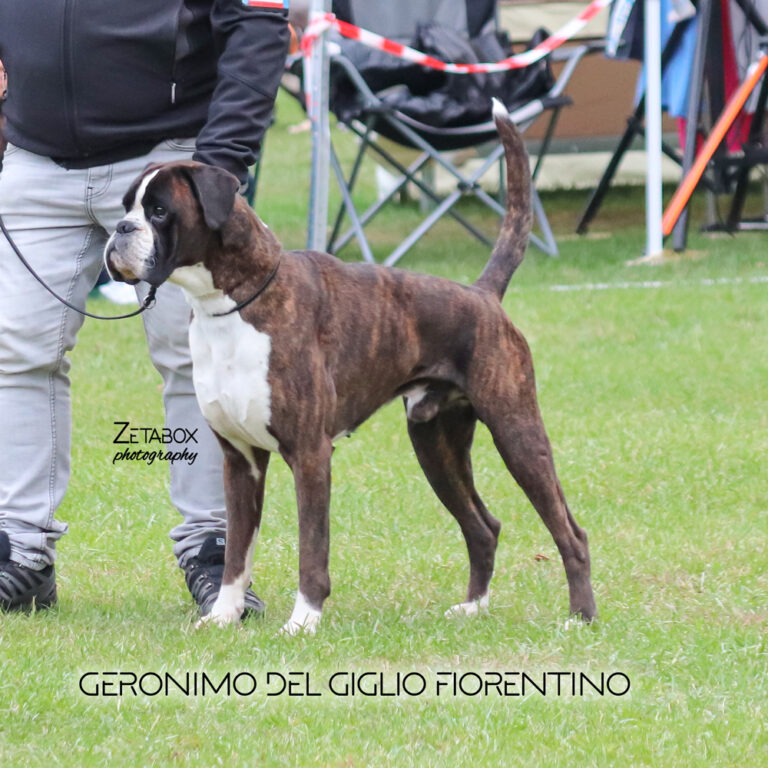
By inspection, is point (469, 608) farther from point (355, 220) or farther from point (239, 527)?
point (355, 220)

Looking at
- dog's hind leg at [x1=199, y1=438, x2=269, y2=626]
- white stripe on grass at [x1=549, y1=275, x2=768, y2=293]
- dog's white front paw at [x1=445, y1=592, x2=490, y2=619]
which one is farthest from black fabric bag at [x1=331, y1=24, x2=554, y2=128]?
dog's hind leg at [x1=199, y1=438, x2=269, y2=626]

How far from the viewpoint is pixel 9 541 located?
13.7 ft

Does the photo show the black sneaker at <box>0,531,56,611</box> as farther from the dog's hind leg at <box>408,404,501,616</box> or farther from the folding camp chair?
the folding camp chair

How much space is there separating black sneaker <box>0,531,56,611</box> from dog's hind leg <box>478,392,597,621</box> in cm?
138

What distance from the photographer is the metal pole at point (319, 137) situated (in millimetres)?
8383

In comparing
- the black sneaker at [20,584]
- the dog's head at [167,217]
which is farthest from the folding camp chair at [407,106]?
Result: the dog's head at [167,217]

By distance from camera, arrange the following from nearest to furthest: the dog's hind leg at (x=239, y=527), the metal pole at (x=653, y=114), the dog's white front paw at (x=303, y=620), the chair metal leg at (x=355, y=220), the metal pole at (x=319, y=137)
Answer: the dog's white front paw at (x=303, y=620) → the dog's hind leg at (x=239, y=527) → the metal pole at (x=319, y=137) → the chair metal leg at (x=355, y=220) → the metal pole at (x=653, y=114)

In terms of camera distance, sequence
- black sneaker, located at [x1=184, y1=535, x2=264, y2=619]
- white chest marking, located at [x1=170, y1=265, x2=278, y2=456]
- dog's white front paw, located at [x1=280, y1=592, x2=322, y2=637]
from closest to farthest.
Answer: white chest marking, located at [x1=170, y1=265, x2=278, y2=456]
dog's white front paw, located at [x1=280, y1=592, x2=322, y2=637]
black sneaker, located at [x1=184, y1=535, x2=264, y2=619]

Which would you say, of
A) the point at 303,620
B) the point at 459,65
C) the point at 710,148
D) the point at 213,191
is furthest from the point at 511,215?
the point at 459,65

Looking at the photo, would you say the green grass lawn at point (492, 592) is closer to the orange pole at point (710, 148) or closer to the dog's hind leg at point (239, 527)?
the dog's hind leg at point (239, 527)

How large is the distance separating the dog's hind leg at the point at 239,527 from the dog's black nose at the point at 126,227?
2.37ft

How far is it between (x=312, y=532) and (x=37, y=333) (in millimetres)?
994

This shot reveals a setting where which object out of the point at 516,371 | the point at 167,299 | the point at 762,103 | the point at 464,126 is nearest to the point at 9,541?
the point at 167,299

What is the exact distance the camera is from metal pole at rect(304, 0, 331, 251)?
27.5 ft
